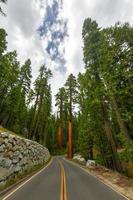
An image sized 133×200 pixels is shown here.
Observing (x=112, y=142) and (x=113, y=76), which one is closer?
(x=113, y=76)

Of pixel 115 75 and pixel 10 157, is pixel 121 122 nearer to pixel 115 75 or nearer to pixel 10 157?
pixel 115 75

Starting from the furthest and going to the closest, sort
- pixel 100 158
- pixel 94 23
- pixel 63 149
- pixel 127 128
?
1. pixel 63 149
2. pixel 100 158
3. pixel 94 23
4. pixel 127 128

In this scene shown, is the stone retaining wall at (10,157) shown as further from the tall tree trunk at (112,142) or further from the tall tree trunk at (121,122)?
the tall tree trunk at (112,142)

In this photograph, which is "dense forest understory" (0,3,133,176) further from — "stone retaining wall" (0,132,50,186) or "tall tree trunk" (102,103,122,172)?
"stone retaining wall" (0,132,50,186)

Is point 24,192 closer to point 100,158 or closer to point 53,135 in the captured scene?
point 100,158

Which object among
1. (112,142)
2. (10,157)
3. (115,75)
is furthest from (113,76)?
(10,157)

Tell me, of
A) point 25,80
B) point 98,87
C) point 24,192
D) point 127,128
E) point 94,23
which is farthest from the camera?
point 25,80

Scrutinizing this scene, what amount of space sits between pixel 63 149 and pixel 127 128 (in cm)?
5057

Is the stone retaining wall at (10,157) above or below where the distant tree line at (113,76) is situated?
below

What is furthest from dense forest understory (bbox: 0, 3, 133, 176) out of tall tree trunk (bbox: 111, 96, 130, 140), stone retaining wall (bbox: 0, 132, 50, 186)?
stone retaining wall (bbox: 0, 132, 50, 186)

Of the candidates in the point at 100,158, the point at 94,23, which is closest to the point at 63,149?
the point at 100,158

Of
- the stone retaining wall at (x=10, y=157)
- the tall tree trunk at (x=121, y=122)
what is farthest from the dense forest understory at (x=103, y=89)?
the stone retaining wall at (x=10, y=157)

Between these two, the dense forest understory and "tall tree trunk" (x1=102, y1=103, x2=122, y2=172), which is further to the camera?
"tall tree trunk" (x1=102, y1=103, x2=122, y2=172)

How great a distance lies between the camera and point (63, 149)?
6731cm
